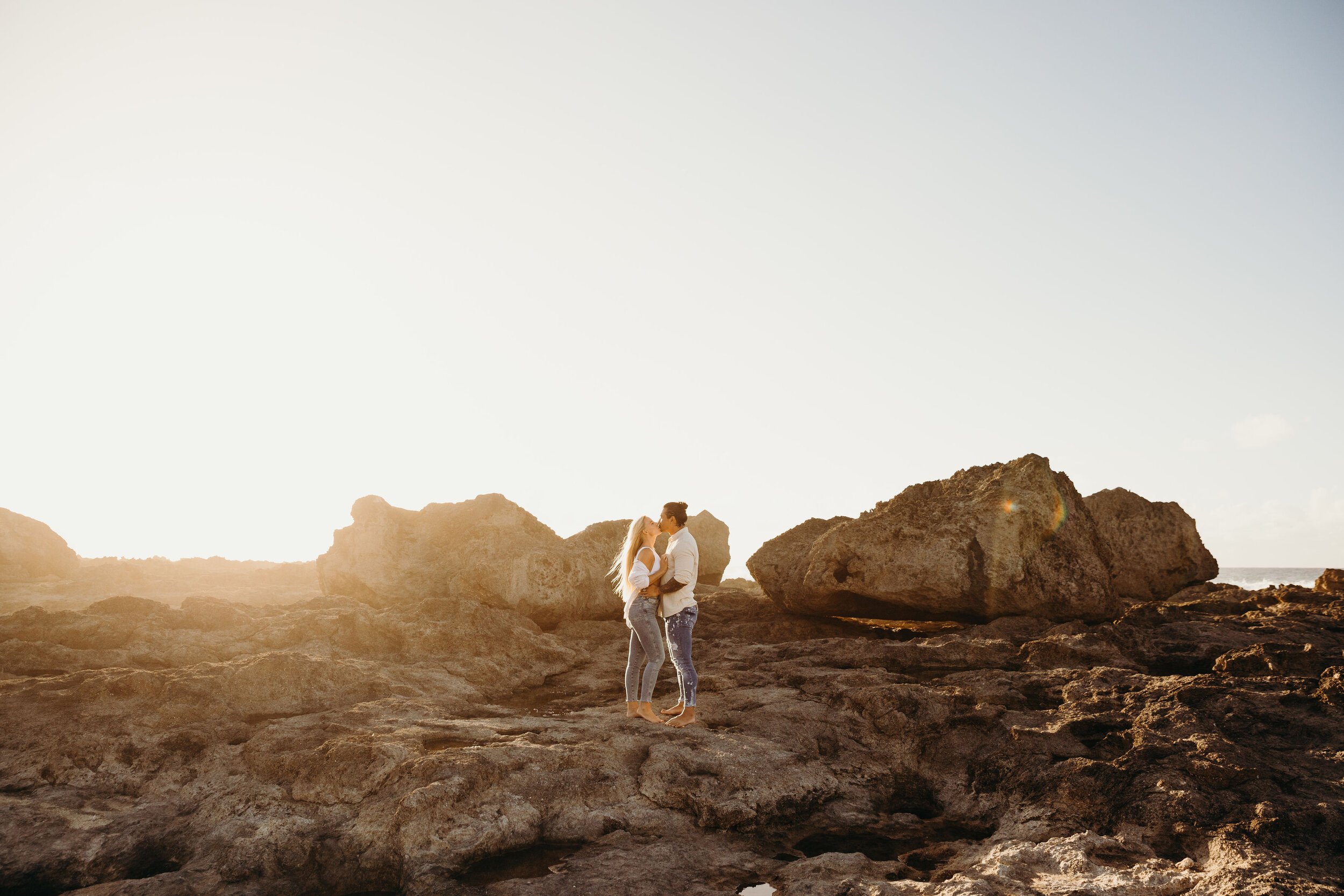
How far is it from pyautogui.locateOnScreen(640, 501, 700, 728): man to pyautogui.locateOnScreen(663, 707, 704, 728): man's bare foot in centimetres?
1

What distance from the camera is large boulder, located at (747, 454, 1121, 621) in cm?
1134

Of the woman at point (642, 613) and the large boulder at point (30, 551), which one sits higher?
the large boulder at point (30, 551)

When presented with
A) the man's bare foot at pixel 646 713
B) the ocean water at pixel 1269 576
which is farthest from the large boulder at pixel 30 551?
the ocean water at pixel 1269 576

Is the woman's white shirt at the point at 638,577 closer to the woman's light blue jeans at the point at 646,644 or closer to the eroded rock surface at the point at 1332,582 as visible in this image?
the woman's light blue jeans at the point at 646,644

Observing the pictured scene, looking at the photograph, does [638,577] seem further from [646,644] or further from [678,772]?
[678,772]

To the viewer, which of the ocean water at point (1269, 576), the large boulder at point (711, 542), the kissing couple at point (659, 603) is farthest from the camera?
the ocean water at point (1269, 576)

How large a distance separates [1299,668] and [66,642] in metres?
14.7

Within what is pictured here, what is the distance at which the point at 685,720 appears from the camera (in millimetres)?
7680

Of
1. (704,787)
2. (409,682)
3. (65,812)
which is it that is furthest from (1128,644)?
(65,812)

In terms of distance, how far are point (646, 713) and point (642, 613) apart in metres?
1.06

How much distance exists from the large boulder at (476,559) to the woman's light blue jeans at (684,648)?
538cm

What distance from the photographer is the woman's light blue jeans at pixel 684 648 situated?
7.80 meters

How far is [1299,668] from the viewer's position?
811 centimetres

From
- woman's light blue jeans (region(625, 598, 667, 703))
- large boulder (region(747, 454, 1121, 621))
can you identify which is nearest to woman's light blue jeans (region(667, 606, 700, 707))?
woman's light blue jeans (region(625, 598, 667, 703))
